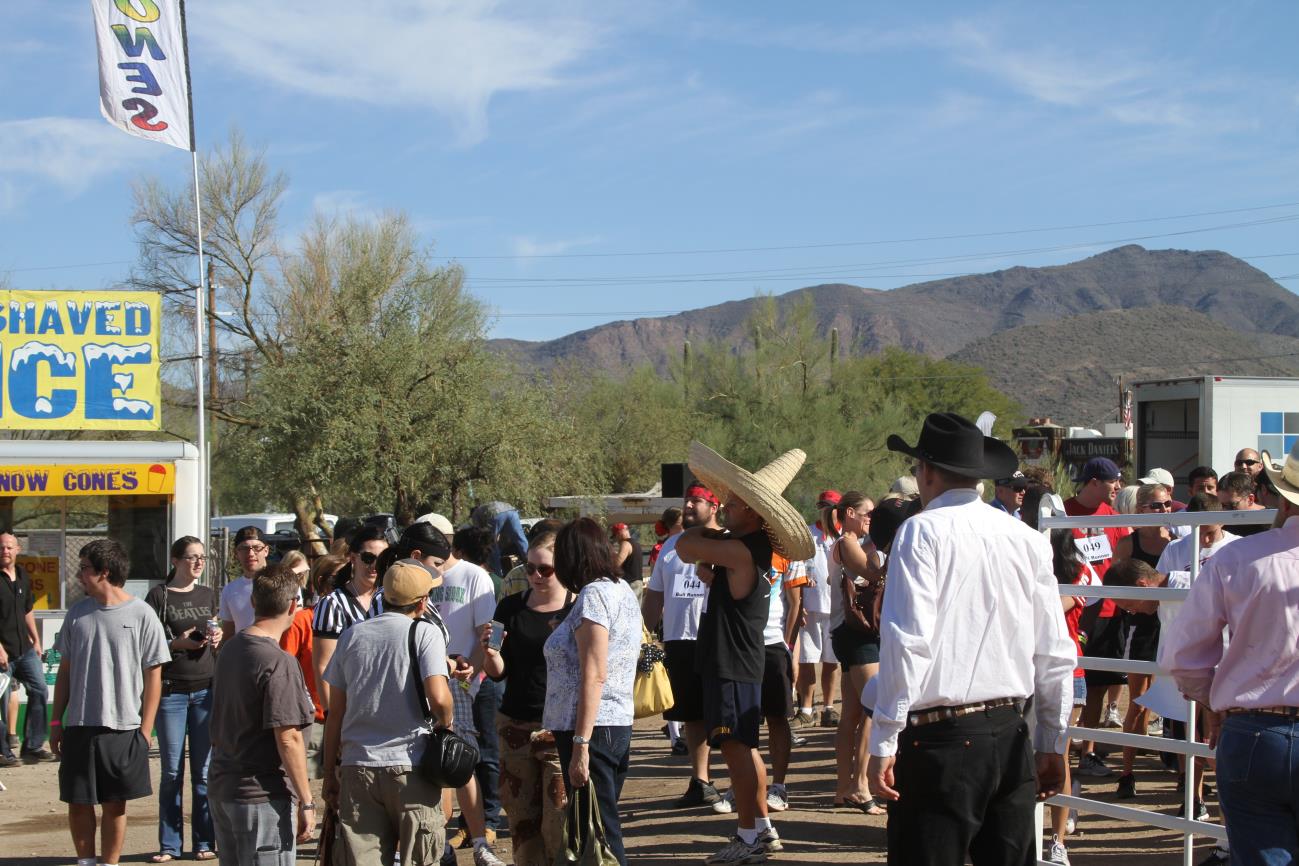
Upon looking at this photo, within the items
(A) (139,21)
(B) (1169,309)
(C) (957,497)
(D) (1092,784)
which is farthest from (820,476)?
(B) (1169,309)

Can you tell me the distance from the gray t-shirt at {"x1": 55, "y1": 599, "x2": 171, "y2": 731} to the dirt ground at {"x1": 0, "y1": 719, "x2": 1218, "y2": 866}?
154 cm

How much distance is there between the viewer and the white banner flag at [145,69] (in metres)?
17.0

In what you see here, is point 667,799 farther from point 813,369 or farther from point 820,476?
point 813,369

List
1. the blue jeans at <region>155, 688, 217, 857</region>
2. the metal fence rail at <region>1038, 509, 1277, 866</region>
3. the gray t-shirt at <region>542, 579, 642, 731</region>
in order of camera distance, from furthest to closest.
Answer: the blue jeans at <region>155, 688, 217, 857</region>
the gray t-shirt at <region>542, 579, 642, 731</region>
the metal fence rail at <region>1038, 509, 1277, 866</region>

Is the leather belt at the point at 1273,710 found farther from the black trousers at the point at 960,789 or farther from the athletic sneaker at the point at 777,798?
the athletic sneaker at the point at 777,798

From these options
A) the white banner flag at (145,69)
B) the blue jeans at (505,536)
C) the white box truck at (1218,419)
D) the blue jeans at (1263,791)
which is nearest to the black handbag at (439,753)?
the blue jeans at (1263,791)

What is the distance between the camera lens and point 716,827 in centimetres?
774

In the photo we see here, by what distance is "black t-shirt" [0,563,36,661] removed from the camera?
422 inches

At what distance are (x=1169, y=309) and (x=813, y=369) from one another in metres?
113

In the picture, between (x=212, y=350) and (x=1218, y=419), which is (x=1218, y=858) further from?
(x=212, y=350)

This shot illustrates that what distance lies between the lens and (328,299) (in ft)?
114

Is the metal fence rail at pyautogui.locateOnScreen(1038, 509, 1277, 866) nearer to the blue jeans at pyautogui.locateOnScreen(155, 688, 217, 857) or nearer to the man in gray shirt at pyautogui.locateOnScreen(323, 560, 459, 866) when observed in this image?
the man in gray shirt at pyautogui.locateOnScreen(323, 560, 459, 866)

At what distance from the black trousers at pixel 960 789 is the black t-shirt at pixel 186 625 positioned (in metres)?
5.15

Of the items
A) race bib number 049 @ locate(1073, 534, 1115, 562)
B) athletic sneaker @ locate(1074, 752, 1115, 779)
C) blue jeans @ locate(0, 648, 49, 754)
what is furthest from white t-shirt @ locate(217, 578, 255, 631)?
athletic sneaker @ locate(1074, 752, 1115, 779)
